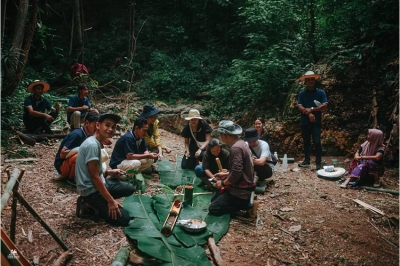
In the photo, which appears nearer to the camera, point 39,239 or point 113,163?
point 39,239

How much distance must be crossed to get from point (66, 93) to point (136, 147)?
28.8 ft

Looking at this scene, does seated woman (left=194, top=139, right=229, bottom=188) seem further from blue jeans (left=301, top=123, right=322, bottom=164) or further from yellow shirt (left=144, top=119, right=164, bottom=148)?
blue jeans (left=301, top=123, right=322, bottom=164)

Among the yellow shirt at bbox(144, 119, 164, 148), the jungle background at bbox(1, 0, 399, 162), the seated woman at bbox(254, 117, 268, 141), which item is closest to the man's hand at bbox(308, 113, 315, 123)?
the seated woman at bbox(254, 117, 268, 141)

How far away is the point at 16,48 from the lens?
7582 millimetres

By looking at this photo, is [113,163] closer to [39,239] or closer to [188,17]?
[39,239]

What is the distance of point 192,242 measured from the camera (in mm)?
3936

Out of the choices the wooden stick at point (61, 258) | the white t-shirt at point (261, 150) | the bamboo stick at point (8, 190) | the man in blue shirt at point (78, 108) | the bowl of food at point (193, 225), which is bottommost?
the bowl of food at point (193, 225)

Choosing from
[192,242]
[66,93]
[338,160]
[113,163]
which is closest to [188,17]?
[66,93]

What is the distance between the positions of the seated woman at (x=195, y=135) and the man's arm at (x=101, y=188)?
110 inches

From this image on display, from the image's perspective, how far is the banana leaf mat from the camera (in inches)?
141

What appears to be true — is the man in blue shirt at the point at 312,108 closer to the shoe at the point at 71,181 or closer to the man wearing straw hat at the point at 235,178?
the man wearing straw hat at the point at 235,178

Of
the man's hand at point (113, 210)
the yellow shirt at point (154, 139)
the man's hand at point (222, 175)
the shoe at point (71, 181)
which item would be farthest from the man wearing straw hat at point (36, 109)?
the man's hand at point (222, 175)

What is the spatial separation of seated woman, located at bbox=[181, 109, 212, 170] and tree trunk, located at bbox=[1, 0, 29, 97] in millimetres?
4524

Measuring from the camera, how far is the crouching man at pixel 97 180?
3816 millimetres
